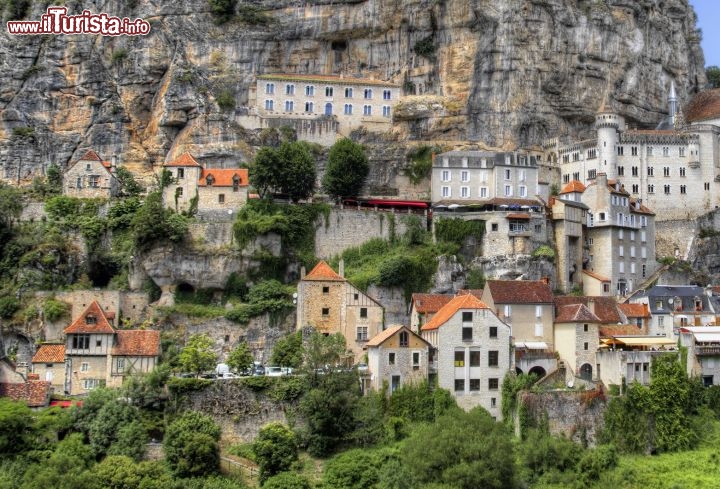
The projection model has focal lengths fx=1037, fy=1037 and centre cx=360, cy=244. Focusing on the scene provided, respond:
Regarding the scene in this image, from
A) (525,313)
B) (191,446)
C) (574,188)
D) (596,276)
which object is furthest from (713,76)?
(191,446)

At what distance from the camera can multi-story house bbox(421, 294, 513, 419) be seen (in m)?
55.9

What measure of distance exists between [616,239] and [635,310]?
12193 mm

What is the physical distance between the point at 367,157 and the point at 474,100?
36.2 ft

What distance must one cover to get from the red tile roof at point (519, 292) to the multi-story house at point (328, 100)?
2919cm

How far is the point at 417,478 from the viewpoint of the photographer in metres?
47.8

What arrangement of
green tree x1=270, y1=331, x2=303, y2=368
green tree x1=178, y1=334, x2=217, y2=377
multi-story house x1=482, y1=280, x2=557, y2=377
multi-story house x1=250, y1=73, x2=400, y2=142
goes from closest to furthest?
green tree x1=178, y1=334, x2=217, y2=377 → multi-story house x1=482, y1=280, x2=557, y2=377 → green tree x1=270, y1=331, x2=303, y2=368 → multi-story house x1=250, y1=73, x2=400, y2=142

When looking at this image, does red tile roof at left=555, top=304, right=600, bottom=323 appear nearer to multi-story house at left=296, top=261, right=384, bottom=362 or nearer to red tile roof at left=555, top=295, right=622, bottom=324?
red tile roof at left=555, top=295, right=622, bottom=324

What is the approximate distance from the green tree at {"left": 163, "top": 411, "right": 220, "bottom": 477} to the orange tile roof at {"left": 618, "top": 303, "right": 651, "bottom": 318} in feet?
87.1

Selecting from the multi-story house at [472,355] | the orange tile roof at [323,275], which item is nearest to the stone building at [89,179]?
the orange tile roof at [323,275]

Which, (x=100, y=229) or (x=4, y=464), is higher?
(x=100, y=229)

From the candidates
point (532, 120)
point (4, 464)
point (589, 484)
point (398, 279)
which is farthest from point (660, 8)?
point (4, 464)

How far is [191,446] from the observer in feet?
167

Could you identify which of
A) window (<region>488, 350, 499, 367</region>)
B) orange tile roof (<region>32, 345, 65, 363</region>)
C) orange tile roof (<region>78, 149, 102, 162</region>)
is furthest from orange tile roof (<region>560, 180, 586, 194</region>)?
orange tile roof (<region>32, 345, 65, 363</region>)

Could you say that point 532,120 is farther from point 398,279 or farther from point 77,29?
point 77,29
